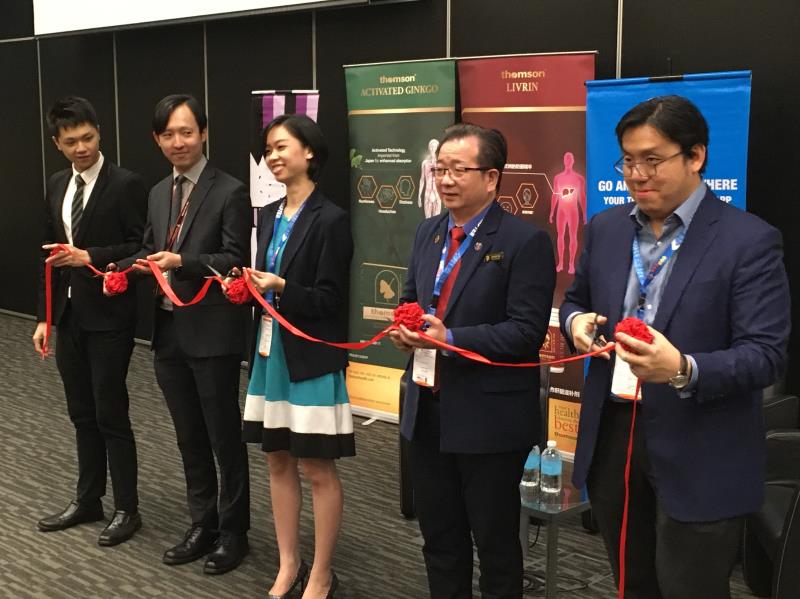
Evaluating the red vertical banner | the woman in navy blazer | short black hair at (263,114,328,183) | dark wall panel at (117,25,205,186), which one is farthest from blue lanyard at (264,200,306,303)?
dark wall panel at (117,25,205,186)

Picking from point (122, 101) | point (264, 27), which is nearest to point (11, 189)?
point (122, 101)

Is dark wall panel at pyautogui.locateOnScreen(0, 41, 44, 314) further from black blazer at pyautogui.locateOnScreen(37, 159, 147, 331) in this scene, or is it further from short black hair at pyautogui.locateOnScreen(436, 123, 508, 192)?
→ short black hair at pyautogui.locateOnScreen(436, 123, 508, 192)

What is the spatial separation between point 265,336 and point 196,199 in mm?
608

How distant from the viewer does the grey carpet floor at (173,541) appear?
3.30 meters

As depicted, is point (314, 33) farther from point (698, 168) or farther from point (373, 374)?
point (698, 168)

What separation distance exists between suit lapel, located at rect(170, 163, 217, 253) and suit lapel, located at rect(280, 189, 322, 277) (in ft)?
1.65

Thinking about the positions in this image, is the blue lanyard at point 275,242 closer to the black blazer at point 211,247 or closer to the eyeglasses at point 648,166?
the black blazer at point 211,247

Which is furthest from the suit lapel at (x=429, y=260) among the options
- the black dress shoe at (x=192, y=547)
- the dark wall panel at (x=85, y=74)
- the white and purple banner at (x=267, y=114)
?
the dark wall panel at (x=85, y=74)

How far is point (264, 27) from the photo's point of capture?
648 centimetres

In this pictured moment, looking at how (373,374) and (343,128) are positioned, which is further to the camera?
(343,128)

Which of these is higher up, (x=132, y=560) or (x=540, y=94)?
(x=540, y=94)

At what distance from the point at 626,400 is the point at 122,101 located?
6576 mm

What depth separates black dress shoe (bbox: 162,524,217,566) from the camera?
347 centimetres

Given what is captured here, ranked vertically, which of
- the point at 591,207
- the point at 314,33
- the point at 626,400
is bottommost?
the point at 626,400
